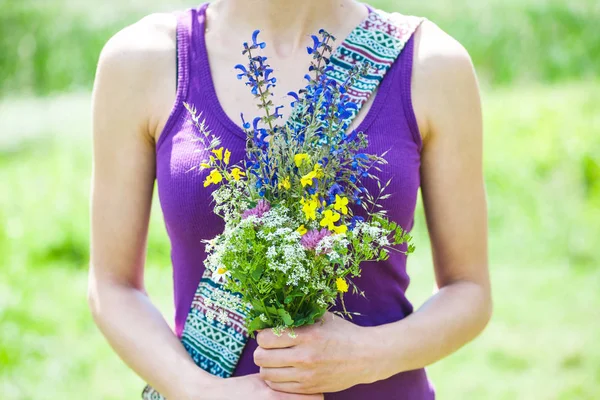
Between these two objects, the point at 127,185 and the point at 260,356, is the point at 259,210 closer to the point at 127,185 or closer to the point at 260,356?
the point at 260,356

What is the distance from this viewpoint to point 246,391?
1815 mm

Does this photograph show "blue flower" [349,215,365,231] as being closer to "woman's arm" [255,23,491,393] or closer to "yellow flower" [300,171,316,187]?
"yellow flower" [300,171,316,187]

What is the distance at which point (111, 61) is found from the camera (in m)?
2.04

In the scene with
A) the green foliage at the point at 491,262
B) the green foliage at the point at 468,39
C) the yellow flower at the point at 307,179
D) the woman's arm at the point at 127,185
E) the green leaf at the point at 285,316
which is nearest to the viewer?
the yellow flower at the point at 307,179

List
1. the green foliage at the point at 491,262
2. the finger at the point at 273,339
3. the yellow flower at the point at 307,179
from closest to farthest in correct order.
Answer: the yellow flower at the point at 307,179 → the finger at the point at 273,339 → the green foliage at the point at 491,262

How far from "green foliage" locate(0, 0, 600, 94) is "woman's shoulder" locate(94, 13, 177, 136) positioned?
8.75 meters

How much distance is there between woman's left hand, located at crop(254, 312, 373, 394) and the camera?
1.73 metres

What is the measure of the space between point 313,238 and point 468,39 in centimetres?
953

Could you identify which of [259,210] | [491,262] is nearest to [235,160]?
[259,210]

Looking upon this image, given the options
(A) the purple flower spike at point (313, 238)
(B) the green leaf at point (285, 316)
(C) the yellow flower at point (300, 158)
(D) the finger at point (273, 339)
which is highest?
(C) the yellow flower at point (300, 158)

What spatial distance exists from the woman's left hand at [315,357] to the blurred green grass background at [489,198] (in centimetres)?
309

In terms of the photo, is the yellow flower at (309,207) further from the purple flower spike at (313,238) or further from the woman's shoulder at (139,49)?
the woman's shoulder at (139,49)

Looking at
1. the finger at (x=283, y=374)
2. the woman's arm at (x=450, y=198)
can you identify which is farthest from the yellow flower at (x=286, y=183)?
the woman's arm at (x=450, y=198)

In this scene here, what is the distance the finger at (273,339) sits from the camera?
170 cm
